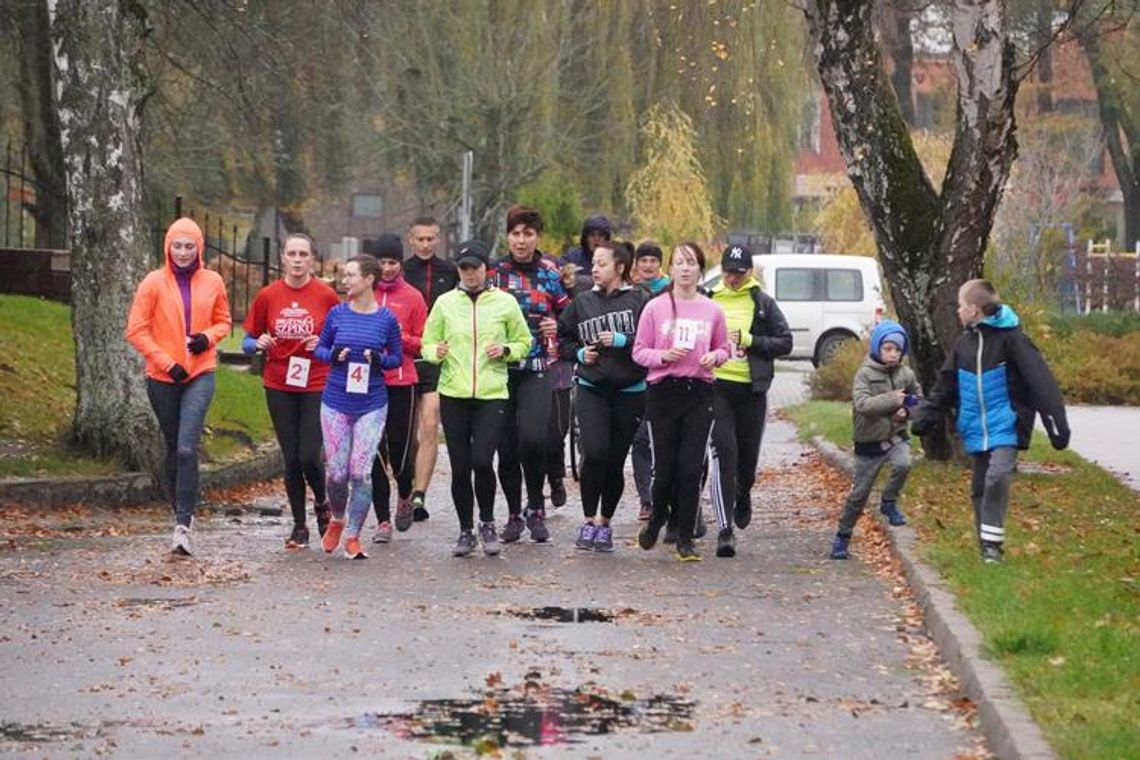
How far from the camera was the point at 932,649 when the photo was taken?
428 inches

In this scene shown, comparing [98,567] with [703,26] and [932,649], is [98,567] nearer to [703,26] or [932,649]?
[932,649]

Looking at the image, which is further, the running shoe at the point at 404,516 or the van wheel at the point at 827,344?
the van wheel at the point at 827,344

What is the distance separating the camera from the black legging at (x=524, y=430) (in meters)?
14.8

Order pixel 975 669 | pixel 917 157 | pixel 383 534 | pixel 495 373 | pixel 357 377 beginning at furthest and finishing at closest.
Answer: pixel 917 157
pixel 383 534
pixel 495 373
pixel 357 377
pixel 975 669

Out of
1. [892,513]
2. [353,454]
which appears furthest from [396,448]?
[892,513]

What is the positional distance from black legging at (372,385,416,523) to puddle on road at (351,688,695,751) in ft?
20.2

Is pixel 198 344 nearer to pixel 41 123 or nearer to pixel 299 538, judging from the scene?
pixel 299 538

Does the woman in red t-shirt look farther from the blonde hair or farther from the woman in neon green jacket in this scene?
the blonde hair

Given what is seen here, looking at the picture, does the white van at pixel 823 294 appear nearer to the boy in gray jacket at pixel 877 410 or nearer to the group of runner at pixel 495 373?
the group of runner at pixel 495 373

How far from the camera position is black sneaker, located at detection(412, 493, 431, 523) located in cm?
1639

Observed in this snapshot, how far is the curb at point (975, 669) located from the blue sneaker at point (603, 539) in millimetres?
1706

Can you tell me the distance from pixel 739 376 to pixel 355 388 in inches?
92.8

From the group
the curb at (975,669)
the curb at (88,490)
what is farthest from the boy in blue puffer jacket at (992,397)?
the curb at (88,490)

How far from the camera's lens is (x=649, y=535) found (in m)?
14.8
